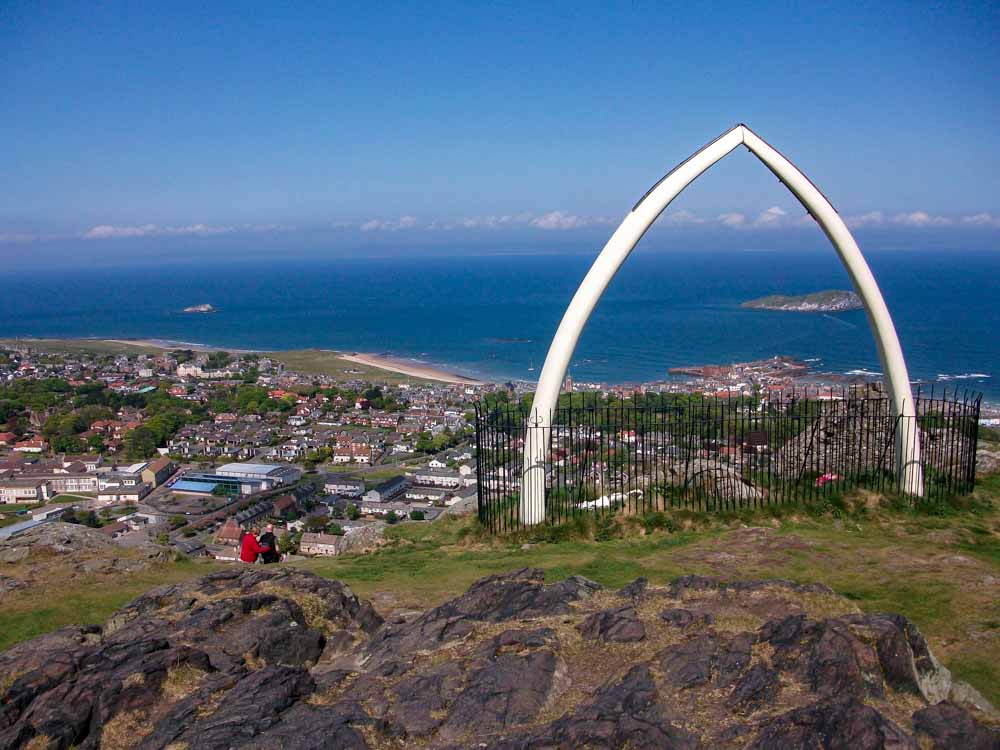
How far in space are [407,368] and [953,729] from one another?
169 feet

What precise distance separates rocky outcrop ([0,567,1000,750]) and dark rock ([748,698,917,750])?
1 centimetres

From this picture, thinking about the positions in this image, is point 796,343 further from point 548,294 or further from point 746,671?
point 548,294

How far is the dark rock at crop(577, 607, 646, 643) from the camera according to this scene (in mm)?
6074

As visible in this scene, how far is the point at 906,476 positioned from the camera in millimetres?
11781

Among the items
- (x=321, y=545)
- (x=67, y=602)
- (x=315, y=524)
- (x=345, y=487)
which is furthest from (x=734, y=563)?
(x=345, y=487)

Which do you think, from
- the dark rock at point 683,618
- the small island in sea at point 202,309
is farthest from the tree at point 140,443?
the small island in sea at point 202,309

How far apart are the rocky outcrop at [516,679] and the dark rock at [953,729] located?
13mm

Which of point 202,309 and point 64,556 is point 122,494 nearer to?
point 64,556

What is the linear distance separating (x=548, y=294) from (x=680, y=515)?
103m

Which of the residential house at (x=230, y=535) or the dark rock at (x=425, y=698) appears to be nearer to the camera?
the dark rock at (x=425, y=698)

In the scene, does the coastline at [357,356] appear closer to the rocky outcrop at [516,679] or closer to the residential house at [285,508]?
the residential house at [285,508]

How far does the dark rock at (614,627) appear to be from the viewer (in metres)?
6.07

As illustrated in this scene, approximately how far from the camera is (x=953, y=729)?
181 inches

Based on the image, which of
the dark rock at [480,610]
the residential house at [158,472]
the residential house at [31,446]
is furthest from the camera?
the residential house at [31,446]
